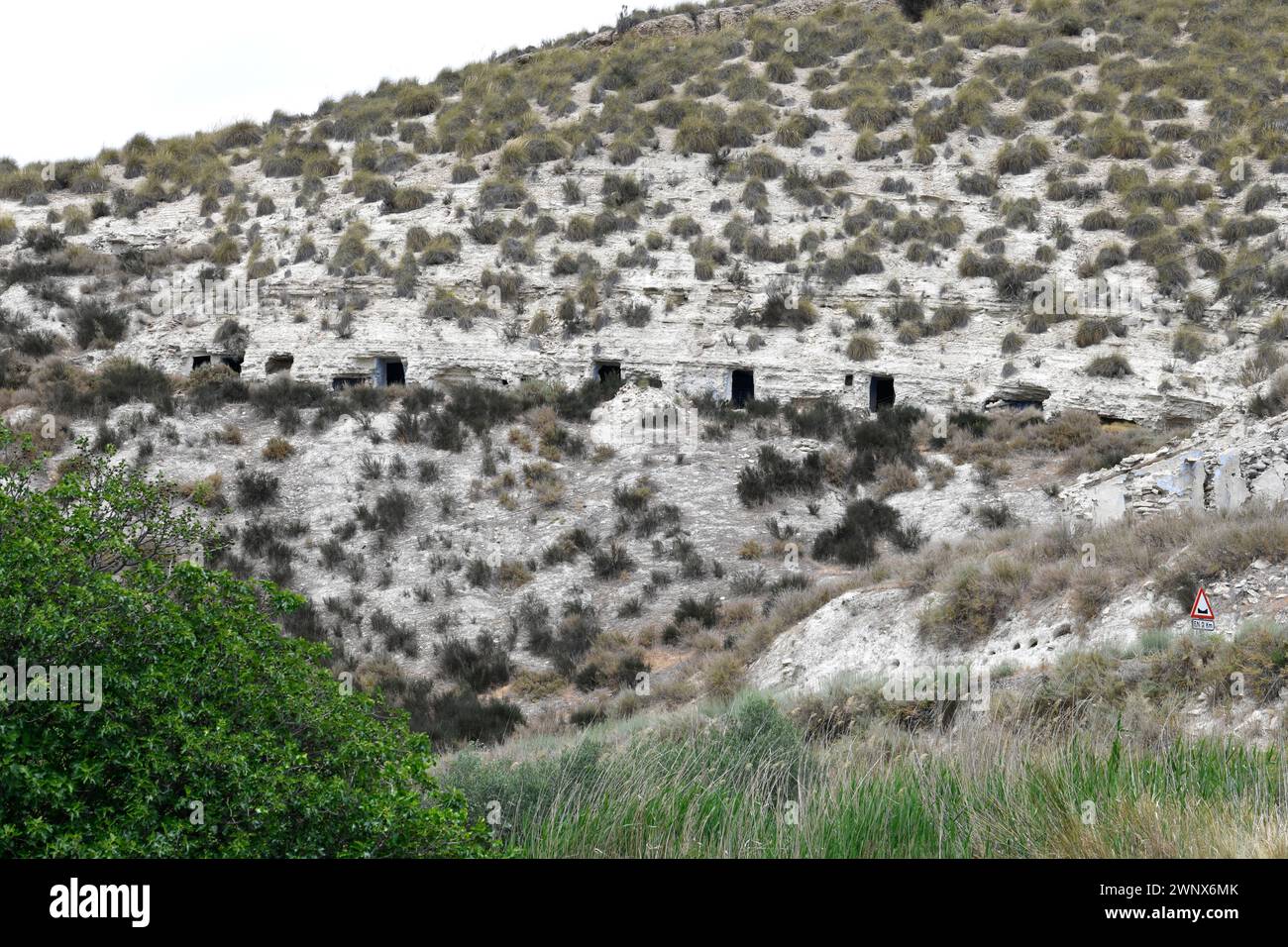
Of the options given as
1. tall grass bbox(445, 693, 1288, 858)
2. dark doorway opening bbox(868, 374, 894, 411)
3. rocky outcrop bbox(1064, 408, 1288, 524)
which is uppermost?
dark doorway opening bbox(868, 374, 894, 411)

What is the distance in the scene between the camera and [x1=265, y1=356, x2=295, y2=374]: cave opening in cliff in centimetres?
2941

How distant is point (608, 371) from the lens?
28688mm

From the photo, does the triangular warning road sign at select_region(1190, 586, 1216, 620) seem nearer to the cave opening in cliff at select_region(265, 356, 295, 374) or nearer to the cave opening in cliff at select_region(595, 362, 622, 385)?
the cave opening in cliff at select_region(595, 362, 622, 385)

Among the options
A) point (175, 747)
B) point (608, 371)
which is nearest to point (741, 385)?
point (608, 371)

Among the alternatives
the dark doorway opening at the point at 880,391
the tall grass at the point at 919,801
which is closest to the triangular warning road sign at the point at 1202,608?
the tall grass at the point at 919,801

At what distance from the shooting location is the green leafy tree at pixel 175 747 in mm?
6098

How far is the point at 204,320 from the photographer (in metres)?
30.8

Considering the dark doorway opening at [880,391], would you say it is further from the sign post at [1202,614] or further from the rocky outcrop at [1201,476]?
the sign post at [1202,614]

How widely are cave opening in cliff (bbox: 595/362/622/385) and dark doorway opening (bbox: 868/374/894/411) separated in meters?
6.24

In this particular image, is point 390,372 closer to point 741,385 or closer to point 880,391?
point 741,385

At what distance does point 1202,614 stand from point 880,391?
1594 cm

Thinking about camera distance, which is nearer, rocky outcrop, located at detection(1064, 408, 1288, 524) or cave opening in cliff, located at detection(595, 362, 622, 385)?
rocky outcrop, located at detection(1064, 408, 1288, 524)

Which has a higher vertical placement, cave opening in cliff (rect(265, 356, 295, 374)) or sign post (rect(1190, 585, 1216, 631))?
cave opening in cliff (rect(265, 356, 295, 374))

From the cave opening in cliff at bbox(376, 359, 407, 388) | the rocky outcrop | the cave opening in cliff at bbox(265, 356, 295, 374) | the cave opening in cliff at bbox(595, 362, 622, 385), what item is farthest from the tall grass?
the cave opening in cliff at bbox(265, 356, 295, 374)
